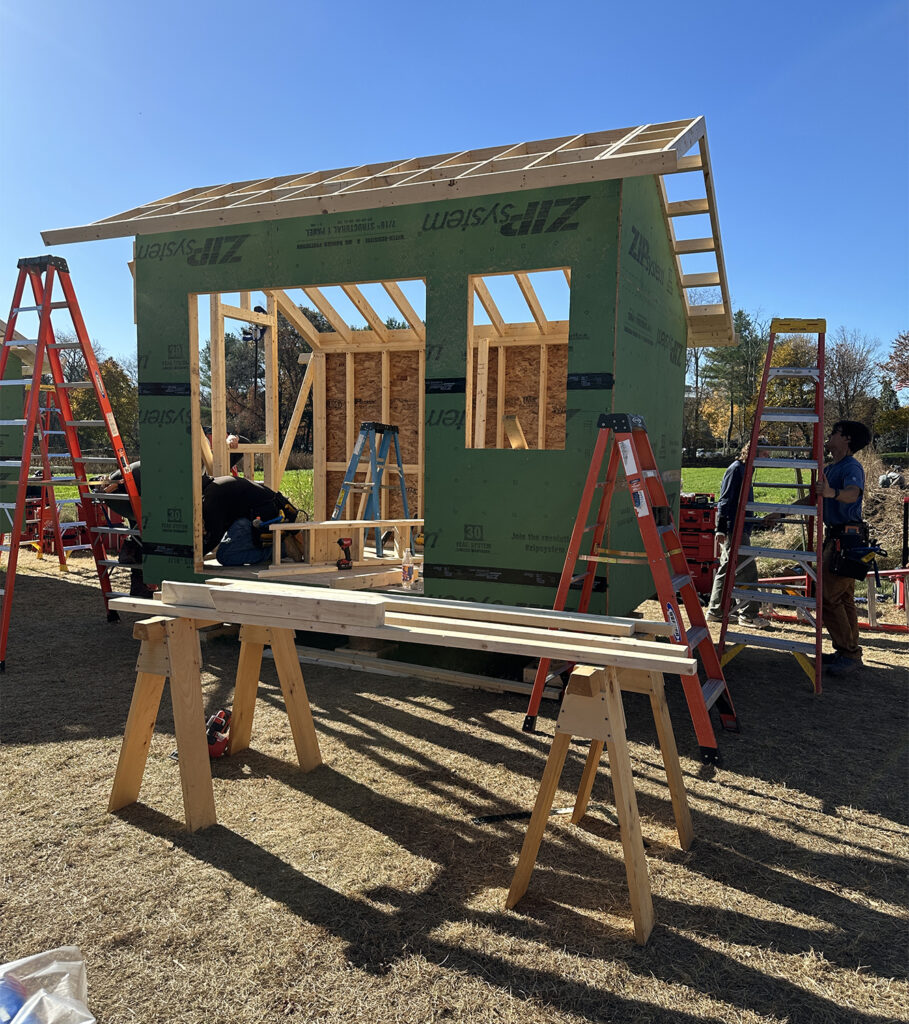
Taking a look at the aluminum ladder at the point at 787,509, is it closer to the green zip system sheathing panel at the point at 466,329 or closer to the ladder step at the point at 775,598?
the ladder step at the point at 775,598

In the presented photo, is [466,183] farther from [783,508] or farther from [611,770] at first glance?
[611,770]

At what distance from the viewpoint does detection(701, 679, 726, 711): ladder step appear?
15.3ft

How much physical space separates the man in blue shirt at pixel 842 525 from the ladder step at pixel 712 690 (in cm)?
194

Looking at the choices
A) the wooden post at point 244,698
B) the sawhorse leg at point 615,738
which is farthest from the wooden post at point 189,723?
the sawhorse leg at point 615,738

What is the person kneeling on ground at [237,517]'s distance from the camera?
749 cm

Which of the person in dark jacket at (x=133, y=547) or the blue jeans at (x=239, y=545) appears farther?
the person in dark jacket at (x=133, y=547)

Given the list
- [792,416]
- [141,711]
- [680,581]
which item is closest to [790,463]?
[792,416]

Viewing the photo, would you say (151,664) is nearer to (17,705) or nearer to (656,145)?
(17,705)

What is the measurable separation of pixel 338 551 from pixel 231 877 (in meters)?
4.86

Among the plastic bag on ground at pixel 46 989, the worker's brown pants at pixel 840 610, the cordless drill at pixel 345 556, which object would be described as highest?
the cordless drill at pixel 345 556

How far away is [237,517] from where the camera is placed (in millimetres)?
7590

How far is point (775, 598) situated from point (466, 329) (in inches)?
128

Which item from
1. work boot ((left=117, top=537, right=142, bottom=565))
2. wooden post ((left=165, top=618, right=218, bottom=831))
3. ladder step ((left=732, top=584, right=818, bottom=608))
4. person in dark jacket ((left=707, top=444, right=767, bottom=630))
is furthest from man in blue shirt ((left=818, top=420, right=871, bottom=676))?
work boot ((left=117, top=537, right=142, bottom=565))

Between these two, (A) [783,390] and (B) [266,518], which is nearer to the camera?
(B) [266,518]
